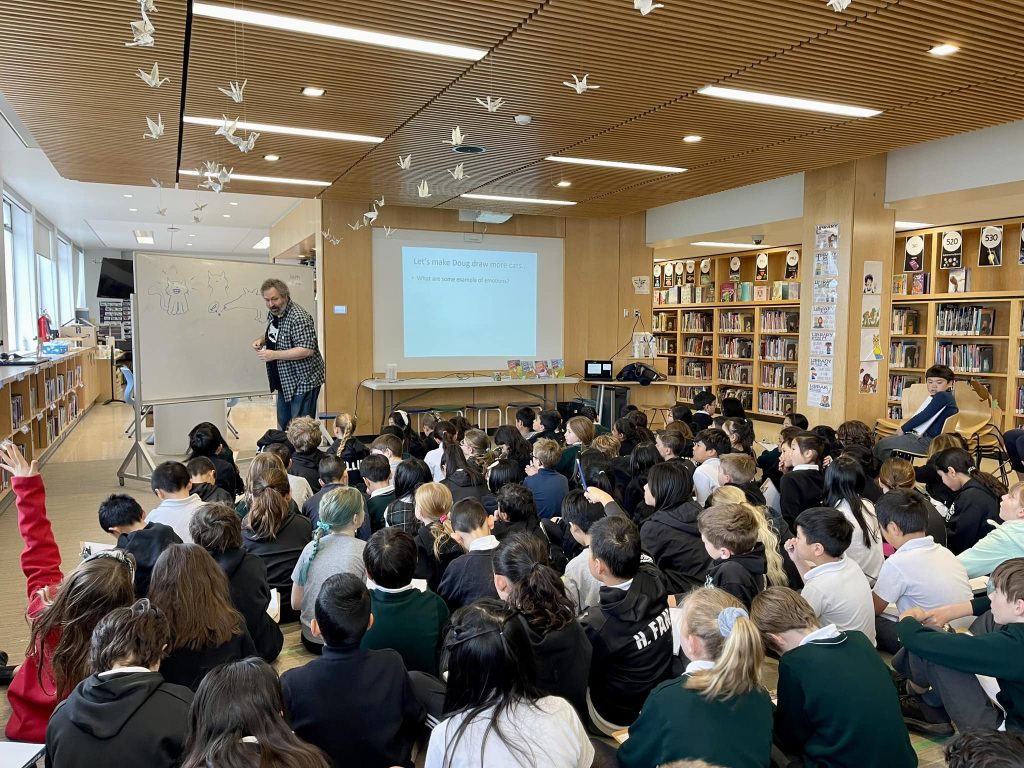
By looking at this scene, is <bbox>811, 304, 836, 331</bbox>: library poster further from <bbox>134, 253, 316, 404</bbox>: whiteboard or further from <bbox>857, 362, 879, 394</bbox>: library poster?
<bbox>134, 253, 316, 404</bbox>: whiteboard

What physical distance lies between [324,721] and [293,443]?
3.19 metres

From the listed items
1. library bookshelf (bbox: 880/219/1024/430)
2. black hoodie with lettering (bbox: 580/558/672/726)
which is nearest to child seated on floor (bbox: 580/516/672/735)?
black hoodie with lettering (bbox: 580/558/672/726)

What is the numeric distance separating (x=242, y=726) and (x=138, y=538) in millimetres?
1584

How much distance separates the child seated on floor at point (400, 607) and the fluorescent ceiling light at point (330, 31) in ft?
7.89

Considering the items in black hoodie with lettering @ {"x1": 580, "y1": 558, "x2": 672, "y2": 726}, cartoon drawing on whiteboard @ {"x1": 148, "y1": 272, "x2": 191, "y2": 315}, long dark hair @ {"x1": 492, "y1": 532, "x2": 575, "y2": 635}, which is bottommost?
black hoodie with lettering @ {"x1": 580, "y1": 558, "x2": 672, "y2": 726}

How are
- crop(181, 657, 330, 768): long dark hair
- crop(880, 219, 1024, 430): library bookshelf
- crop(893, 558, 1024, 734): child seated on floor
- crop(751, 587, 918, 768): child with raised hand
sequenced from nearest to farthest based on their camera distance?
crop(181, 657, 330, 768): long dark hair
crop(751, 587, 918, 768): child with raised hand
crop(893, 558, 1024, 734): child seated on floor
crop(880, 219, 1024, 430): library bookshelf

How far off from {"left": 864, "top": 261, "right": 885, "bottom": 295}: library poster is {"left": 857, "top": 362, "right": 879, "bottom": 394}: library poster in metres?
0.68

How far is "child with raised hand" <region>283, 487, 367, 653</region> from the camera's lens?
2.78 meters

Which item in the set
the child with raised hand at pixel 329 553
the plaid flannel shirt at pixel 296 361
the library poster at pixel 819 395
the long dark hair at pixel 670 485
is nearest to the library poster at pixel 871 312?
the library poster at pixel 819 395

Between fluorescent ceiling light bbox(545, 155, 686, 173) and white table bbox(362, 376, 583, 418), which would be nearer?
fluorescent ceiling light bbox(545, 155, 686, 173)

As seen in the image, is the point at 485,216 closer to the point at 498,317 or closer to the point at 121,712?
the point at 498,317

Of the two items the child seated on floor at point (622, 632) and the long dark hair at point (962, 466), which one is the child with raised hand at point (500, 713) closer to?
the child seated on floor at point (622, 632)

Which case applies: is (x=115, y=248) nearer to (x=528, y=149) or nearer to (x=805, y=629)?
(x=528, y=149)

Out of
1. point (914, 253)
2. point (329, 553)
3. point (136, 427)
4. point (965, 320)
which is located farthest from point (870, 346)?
point (136, 427)
